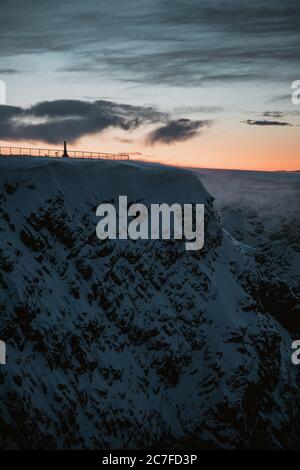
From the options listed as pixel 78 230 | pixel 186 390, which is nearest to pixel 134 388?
pixel 186 390

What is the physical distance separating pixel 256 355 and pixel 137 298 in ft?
64.1

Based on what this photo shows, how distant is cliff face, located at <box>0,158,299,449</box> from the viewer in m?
79.5

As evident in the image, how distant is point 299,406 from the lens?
345 ft

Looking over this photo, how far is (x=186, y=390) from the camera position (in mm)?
93062

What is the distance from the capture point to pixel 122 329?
92438 millimetres

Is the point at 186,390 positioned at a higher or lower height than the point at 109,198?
lower

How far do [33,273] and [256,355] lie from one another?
35828mm

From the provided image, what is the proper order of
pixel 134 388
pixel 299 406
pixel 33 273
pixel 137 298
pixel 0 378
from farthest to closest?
pixel 299 406
pixel 137 298
pixel 134 388
pixel 33 273
pixel 0 378

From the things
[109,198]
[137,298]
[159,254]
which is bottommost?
[137,298]

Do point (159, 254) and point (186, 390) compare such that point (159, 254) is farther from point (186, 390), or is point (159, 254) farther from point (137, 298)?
point (186, 390)

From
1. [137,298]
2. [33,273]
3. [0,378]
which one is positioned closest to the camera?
[0,378]

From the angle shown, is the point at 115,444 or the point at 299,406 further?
the point at 299,406

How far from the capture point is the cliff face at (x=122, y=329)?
79500 mm

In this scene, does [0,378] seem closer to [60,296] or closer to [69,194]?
[60,296]
